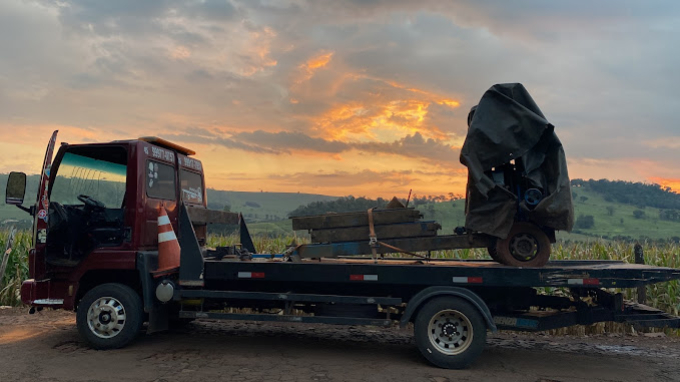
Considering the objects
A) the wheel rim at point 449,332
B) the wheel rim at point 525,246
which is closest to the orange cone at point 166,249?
the wheel rim at point 449,332

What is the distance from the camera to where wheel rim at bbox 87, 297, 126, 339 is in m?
7.11

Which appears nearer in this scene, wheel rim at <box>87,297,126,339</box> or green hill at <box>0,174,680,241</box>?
wheel rim at <box>87,297,126,339</box>

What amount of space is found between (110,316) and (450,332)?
4564mm

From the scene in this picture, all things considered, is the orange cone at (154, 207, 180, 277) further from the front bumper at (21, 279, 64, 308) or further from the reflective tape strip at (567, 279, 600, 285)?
the reflective tape strip at (567, 279, 600, 285)

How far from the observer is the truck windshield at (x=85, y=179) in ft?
24.4

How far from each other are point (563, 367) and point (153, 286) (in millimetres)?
5594

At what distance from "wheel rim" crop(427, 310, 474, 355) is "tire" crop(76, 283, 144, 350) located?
156 inches

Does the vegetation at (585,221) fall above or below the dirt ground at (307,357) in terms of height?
above

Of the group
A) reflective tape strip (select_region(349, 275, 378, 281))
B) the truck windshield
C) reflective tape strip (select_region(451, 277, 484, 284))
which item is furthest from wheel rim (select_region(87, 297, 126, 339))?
reflective tape strip (select_region(451, 277, 484, 284))

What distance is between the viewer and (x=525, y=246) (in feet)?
22.6

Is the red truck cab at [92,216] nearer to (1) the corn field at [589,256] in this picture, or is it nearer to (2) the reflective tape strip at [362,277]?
(2) the reflective tape strip at [362,277]

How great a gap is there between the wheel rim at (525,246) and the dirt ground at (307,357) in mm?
1439

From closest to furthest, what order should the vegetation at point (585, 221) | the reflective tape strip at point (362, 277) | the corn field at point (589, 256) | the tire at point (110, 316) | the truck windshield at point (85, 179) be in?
1. the reflective tape strip at point (362, 277)
2. the tire at point (110, 316)
3. the truck windshield at point (85, 179)
4. the corn field at point (589, 256)
5. the vegetation at point (585, 221)

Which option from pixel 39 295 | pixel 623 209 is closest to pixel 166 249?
pixel 39 295
